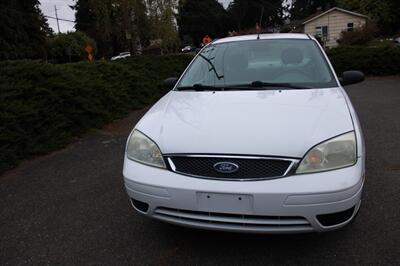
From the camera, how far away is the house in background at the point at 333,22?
4441 centimetres

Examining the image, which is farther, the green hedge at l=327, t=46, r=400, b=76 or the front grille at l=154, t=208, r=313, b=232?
the green hedge at l=327, t=46, r=400, b=76

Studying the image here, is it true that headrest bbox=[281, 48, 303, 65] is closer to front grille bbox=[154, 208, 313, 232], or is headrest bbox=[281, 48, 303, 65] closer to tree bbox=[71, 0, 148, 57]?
front grille bbox=[154, 208, 313, 232]

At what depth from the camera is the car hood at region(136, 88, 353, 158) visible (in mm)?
2613

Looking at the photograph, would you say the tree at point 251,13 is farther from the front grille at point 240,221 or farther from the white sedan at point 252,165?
the front grille at point 240,221

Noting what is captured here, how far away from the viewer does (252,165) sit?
2.54 m

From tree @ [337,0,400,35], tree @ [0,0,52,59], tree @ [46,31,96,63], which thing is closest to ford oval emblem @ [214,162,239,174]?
tree @ [0,0,52,59]

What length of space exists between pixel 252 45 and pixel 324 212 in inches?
94.8

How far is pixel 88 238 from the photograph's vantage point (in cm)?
331

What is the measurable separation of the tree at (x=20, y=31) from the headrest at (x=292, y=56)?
28.9 m

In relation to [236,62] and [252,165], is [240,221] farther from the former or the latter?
[236,62]

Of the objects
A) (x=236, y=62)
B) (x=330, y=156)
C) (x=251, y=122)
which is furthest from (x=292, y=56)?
(x=330, y=156)

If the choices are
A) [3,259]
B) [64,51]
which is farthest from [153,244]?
[64,51]

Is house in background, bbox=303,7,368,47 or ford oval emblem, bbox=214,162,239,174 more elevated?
house in background, bbox=303,7,368,47

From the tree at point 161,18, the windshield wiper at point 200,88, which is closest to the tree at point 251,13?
the tree at point 161,18
